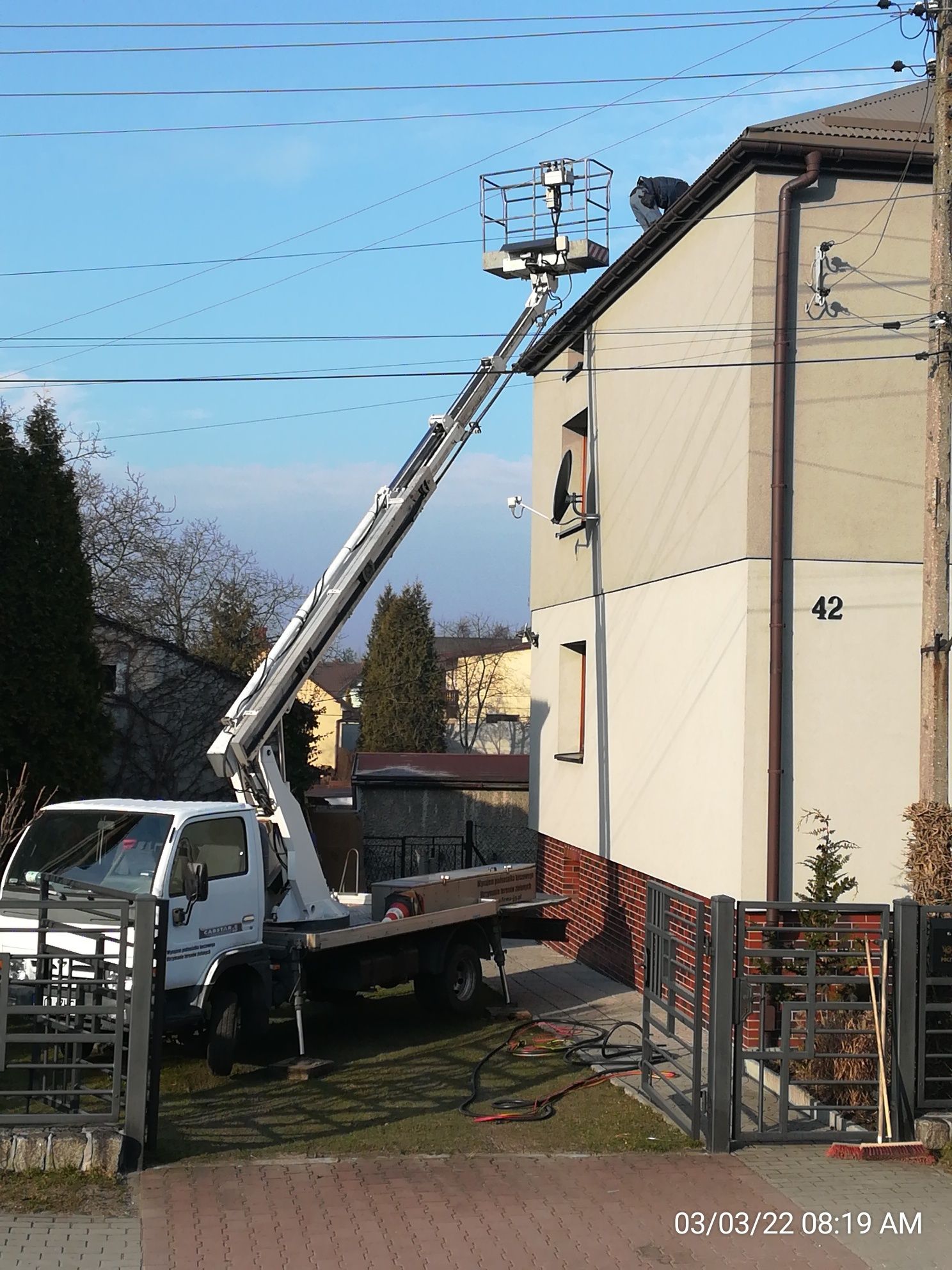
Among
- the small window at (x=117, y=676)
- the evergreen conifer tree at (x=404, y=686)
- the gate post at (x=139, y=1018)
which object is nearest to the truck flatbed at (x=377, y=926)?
the gate post at (x=139, y=1018)

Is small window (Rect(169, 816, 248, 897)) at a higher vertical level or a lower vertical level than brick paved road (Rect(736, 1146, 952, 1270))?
higher

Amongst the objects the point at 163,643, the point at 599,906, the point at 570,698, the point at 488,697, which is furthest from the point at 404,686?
the point at 599,906

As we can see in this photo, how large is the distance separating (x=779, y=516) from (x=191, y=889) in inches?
234

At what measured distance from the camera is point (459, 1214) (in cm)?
700

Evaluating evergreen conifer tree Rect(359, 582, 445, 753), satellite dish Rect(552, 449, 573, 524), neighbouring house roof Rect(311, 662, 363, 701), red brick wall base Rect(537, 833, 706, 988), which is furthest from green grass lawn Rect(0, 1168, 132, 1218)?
neighbouring house roof Rect(311, 662, 363, 701)

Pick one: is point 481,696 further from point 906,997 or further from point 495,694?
point 906,997

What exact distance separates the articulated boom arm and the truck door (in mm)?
984

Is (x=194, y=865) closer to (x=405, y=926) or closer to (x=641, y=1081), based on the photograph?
(x=405, y=926)

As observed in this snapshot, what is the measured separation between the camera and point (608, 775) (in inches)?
607

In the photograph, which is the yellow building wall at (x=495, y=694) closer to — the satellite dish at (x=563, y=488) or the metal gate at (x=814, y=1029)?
the satellite dish at (x=563, y=488)

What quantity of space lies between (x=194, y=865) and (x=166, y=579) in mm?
27253

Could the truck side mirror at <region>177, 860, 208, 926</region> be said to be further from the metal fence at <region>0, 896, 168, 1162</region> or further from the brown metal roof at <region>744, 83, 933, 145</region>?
the brown metal roof at <region>744, 83, 933, 145</region>

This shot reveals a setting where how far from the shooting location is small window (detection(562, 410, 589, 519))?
1686 centimetres

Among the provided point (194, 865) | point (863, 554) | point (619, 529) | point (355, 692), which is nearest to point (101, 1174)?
point (194, 865)
